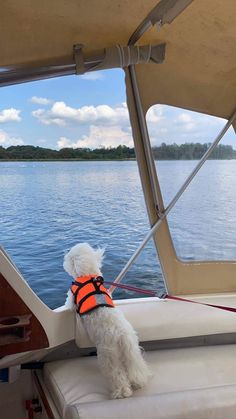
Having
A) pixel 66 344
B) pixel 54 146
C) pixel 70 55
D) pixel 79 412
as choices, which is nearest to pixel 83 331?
pixel 66 344

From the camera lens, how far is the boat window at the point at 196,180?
3.16m

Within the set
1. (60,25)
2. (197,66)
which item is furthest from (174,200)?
(60,25)

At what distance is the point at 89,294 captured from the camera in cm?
241

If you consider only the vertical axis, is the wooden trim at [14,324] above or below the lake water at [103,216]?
below

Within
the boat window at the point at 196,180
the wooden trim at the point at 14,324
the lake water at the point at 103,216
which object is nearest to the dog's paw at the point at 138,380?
the wooden trim at the point at 14,324

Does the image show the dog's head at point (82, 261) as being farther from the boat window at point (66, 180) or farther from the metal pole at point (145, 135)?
the metal pole at point (145, 135)

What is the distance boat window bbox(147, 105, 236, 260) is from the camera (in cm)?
316

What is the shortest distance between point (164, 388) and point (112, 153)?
1.66 meters

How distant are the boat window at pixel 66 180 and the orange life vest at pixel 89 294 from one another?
Answer: 392 mm

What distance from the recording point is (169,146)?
3.19 meters

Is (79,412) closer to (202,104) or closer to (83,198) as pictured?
(83,198)

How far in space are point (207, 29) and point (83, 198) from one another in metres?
1.46

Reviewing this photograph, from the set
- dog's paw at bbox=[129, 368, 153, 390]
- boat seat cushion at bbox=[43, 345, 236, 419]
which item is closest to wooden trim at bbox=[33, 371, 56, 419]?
boat seat cushion at bbox=[43, 345, 236, 419]

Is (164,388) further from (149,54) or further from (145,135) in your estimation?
(149,54)
